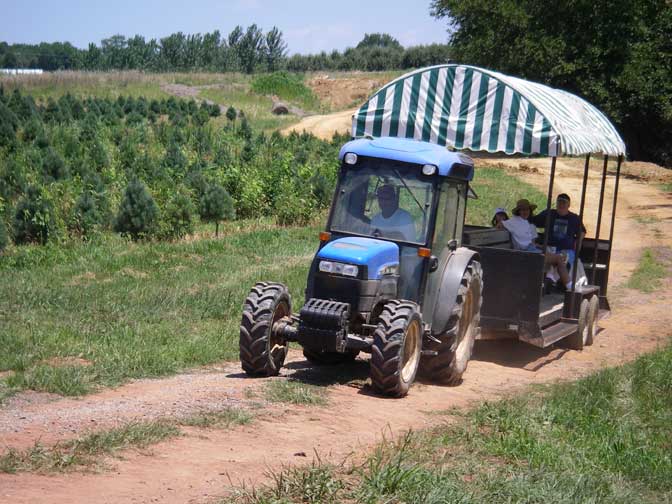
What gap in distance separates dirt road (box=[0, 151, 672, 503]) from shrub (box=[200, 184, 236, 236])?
1000cm

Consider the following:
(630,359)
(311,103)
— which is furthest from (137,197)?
(311,103)

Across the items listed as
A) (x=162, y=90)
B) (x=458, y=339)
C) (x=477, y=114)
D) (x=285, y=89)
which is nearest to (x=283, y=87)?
(x=285, y=89)

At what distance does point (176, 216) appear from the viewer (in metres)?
18.7

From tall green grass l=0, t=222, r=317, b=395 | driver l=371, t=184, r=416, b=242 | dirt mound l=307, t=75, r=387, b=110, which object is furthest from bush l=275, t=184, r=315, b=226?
dirt mound l=307, t=75, r=387, b=110

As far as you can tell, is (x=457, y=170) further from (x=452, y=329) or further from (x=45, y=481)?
(x=45, y=481)

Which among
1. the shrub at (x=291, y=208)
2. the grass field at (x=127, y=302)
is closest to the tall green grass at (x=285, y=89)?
the shrub at (x=291, y=208)

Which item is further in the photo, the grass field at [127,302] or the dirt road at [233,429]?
the grass field at [127,302]

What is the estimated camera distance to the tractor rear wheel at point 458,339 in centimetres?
898

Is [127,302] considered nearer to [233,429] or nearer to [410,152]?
[410,152]

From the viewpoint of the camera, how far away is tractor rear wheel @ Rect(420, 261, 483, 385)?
354 inches

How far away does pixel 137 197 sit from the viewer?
18.2m

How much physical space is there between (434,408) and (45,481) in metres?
3.79

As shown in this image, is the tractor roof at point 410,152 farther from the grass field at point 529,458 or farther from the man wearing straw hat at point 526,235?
the man wearing straw hat at point 526,235

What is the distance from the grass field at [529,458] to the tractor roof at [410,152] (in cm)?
223
